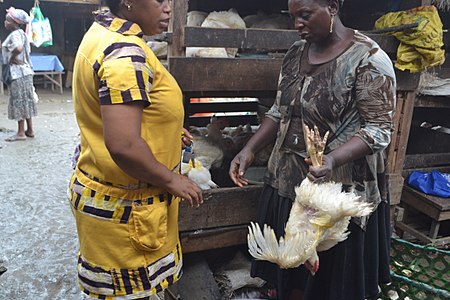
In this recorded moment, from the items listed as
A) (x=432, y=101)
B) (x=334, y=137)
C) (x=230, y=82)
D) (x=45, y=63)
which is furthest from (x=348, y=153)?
(x=45, y=63)

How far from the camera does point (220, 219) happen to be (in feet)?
8.21

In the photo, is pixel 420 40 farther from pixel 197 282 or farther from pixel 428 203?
pixel 197 282

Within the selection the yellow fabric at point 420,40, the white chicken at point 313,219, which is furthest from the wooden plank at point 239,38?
the white chicken at point 313,219

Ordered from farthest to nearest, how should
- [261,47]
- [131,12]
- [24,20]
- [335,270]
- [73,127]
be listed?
[73,127]
[24,20]
[261,47]
[335,270]
[131,12]

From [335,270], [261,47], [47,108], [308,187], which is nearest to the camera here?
[308,187]

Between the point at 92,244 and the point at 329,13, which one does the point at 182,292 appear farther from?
the point at 329,13

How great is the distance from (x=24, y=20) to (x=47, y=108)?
3928 millimetres

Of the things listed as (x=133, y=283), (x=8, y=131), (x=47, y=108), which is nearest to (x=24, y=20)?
(x=8, y=131)

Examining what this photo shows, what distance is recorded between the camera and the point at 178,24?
2.12 m

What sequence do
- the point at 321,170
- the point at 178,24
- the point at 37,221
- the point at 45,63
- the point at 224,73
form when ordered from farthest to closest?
the point at 45,63
the point at 37,221
the point at 224,73
the point at 178,24
the point at 321,170

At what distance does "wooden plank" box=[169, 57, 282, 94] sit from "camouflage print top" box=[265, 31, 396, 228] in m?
0.28

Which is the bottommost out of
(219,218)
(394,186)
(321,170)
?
(219,218)

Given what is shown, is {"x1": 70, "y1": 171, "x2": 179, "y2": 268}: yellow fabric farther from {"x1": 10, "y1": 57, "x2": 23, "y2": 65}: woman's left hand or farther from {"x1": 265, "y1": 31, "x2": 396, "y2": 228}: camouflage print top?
{"x1": 10, "y1": 57, "x2": 23, "y2": 65}: woman's left hand

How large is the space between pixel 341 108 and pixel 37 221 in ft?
10.9
